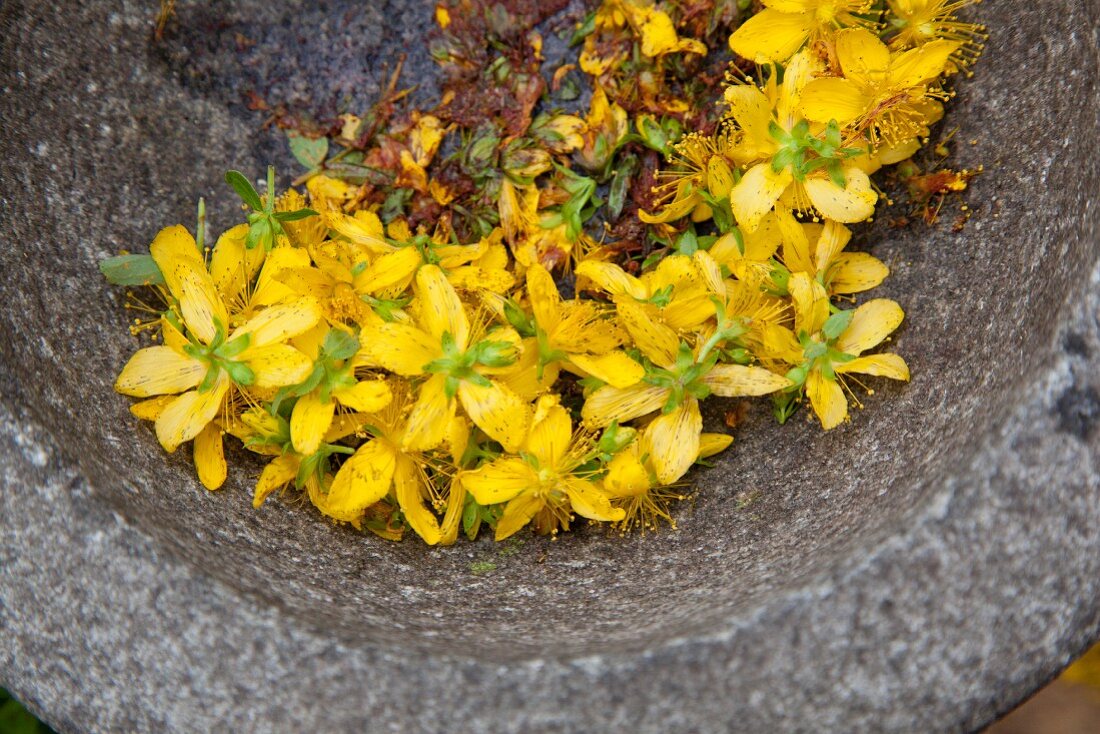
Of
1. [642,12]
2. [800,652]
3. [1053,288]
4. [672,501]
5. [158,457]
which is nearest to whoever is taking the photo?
[800,652]

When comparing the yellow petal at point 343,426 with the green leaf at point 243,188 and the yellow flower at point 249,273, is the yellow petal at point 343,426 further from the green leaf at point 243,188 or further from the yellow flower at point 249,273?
the green leaf at point 243,188

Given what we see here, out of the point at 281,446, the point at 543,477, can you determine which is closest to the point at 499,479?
the point at 543,477

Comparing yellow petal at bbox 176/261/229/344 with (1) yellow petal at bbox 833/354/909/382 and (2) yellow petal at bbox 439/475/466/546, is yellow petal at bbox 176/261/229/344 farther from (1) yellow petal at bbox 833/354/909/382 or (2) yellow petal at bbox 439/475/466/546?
(1) yellow petal at bbox 833/354/909/382

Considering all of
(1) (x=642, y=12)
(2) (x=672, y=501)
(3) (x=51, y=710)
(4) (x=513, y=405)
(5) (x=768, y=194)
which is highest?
(1) (x=642, y=12)

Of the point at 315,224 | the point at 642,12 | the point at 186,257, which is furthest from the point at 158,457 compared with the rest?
the point at 642,12

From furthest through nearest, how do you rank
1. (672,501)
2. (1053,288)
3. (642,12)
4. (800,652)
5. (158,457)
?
(642,12), (672,501), (158,457), (1053,288), (800,652)

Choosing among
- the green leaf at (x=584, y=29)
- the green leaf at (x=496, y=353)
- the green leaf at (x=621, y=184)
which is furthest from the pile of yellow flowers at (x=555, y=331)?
the green leaf at (x=584, y=29)

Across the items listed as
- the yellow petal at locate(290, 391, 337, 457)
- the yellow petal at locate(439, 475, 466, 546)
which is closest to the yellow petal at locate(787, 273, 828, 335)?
the yellow petal at locate(439, 475, 466, 546)

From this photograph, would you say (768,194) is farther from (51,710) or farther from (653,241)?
(51,710)
